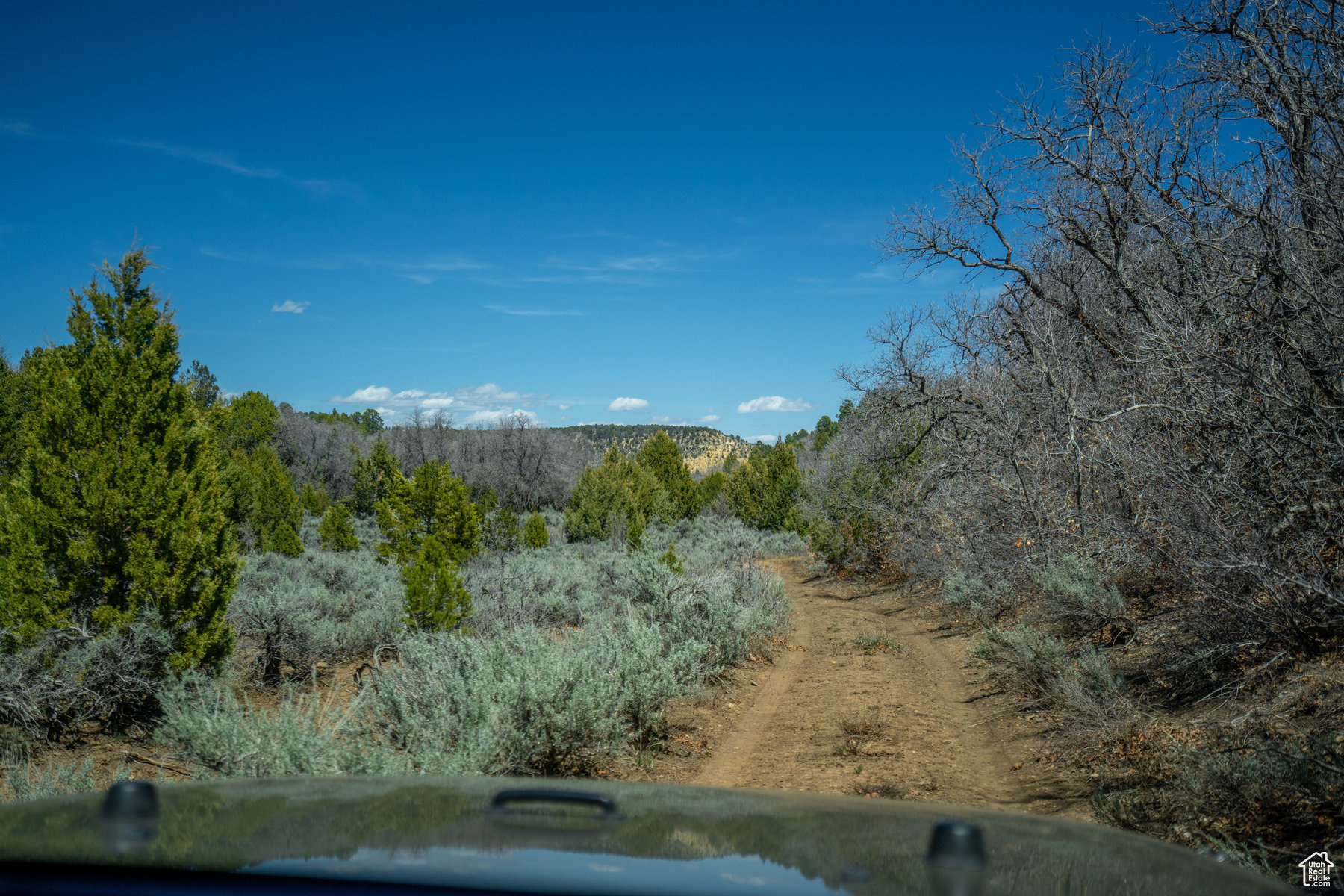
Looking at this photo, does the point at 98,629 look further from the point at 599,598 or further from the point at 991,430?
the point at 991,430

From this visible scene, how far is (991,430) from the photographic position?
14.0 meters

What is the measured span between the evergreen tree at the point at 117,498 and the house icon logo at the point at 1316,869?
928cm

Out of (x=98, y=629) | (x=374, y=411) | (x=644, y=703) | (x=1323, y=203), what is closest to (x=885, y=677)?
(x=644, y=703)

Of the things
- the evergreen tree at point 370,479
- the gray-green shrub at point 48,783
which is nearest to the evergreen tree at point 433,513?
the gray-green shrub at point 48,783

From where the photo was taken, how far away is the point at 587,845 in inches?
60.2

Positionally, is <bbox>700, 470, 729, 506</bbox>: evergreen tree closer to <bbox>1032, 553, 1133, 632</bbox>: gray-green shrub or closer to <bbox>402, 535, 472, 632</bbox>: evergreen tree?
<bbox>402, 535, 472, 632</bbox>: evergreen tree

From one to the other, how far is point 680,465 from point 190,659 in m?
39.8

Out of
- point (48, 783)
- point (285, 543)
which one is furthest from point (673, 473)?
point (48, 783)

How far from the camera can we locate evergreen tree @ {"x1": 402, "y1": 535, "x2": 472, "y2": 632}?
33.4 ft

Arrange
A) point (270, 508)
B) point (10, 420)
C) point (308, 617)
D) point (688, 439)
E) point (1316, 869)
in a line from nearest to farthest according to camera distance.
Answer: point (1316, 869), point (308, 617), point (10, 420), point (270, 508), point (688, 439)

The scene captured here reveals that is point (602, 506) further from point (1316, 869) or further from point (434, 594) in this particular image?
point (1316, 869)

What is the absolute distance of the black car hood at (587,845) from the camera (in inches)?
52.0

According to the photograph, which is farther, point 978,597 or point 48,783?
point 978,597

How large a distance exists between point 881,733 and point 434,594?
241 inches
